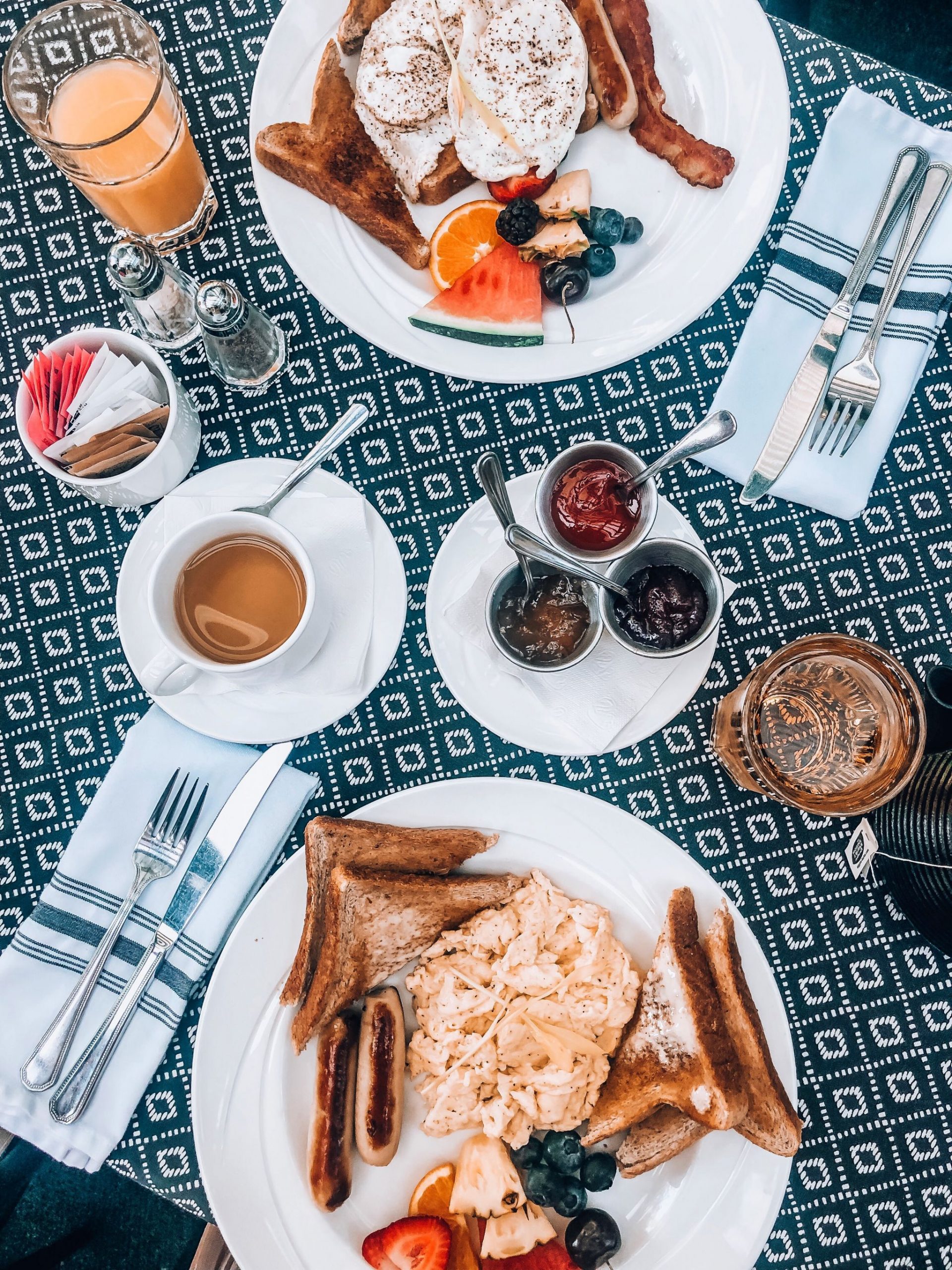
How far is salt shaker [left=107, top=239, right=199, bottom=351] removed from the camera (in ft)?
4.78

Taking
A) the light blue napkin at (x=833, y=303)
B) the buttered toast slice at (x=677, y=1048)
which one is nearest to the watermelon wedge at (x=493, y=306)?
the light blue napkin at (x=833, y=303)

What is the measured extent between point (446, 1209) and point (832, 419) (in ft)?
4.72

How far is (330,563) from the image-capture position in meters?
1.57

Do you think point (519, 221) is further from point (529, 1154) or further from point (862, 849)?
point (529, 1154)

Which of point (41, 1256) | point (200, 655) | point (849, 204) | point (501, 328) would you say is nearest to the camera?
point (200, 655)

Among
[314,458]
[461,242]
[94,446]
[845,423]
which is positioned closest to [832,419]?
[845,423]

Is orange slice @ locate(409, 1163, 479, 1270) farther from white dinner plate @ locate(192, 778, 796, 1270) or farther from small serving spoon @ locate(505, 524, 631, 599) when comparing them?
small serving spoon @ locate(505, 524, 631, 599)

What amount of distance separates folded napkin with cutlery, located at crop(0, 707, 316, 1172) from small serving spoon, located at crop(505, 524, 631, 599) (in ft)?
1.77

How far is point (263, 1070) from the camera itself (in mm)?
1541

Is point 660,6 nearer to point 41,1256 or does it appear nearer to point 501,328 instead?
point 501,328

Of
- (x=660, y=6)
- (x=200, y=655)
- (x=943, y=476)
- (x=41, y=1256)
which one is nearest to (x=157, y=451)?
(x=200, y=655)

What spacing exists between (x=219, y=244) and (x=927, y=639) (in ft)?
4.66

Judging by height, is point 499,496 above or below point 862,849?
above

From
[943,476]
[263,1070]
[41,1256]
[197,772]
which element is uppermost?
[943,476]
